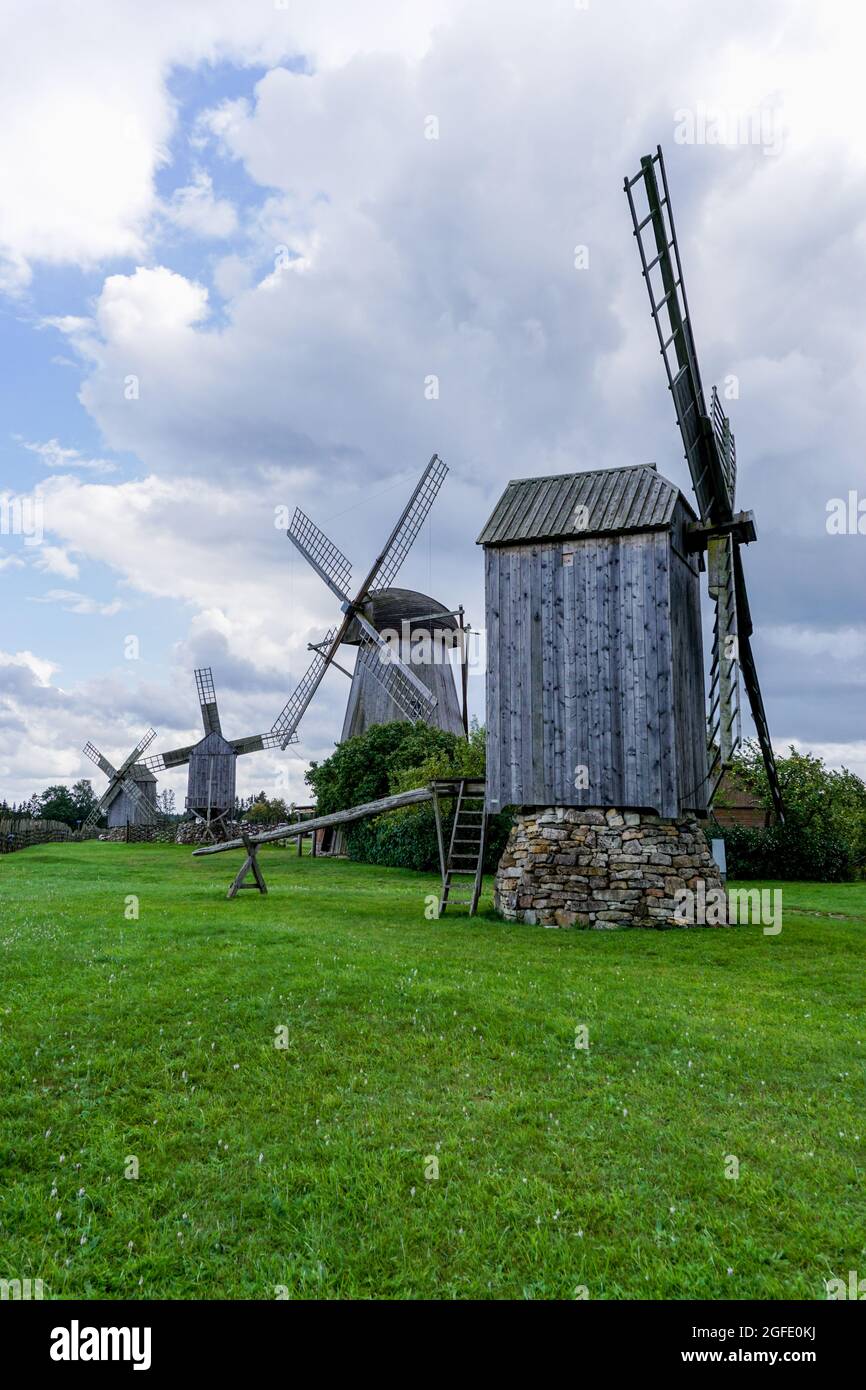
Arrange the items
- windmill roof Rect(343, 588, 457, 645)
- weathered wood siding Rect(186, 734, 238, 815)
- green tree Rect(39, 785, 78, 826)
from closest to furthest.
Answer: windmill roof Rect(343, 588, 457, 645)
weathered wood siding Rect(186, 734, 238, 815)
green tree Rect(39, 785, 78, 826)

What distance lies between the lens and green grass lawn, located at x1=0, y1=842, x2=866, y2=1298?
523 centimetres

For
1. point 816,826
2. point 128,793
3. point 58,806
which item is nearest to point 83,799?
point 58,806

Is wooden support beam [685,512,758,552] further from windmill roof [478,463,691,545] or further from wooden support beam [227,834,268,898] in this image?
wooden support beam [227,834,268,898]

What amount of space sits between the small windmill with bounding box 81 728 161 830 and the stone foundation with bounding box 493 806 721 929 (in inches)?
1916

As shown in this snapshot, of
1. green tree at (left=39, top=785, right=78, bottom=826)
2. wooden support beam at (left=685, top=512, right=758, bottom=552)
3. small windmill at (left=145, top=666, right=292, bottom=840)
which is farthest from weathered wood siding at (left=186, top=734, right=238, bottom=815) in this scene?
wooden support beam at (left=685, top=512, right=758, bottom=552)

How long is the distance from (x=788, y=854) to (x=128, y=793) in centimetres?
4675

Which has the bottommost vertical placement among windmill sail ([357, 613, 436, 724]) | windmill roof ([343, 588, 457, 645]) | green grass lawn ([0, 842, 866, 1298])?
green grass lawn ([0, 842, 866, 1298])

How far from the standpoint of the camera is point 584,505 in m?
18.9

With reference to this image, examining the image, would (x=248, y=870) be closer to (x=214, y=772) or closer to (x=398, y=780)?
(x=398, y=780)

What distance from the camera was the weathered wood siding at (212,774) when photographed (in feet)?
183

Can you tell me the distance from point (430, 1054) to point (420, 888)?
57.6 feet
